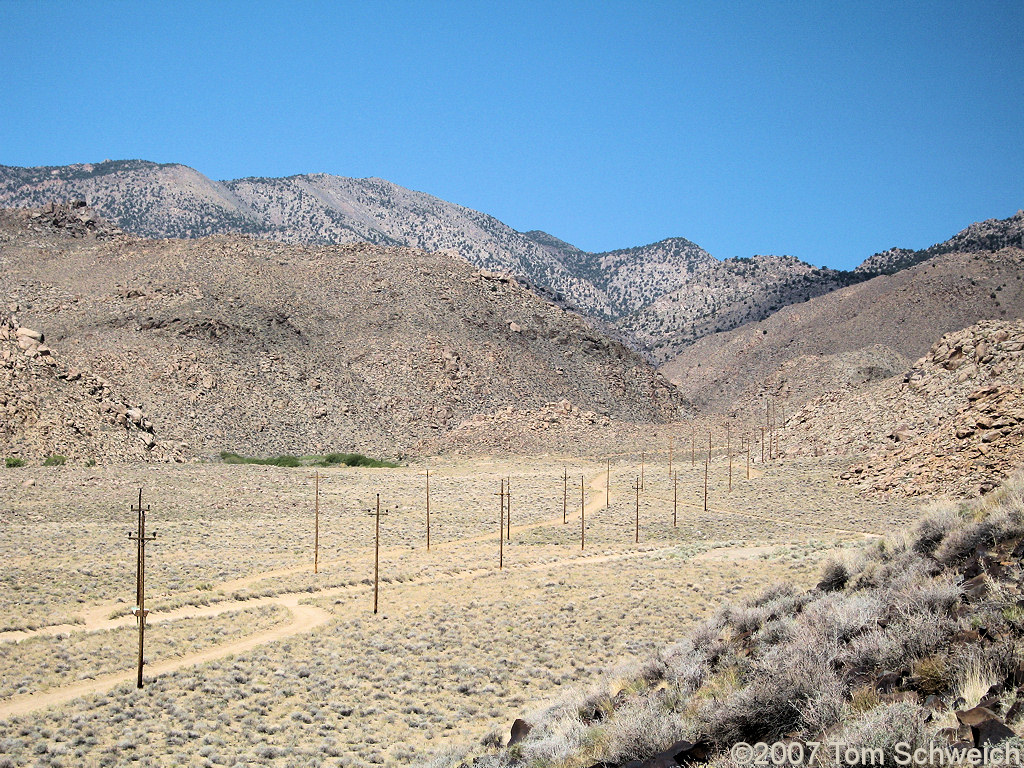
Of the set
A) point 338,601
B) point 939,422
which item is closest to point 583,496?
point 338,601

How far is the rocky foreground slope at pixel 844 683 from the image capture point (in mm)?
6746

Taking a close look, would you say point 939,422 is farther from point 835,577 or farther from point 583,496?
point 835,577

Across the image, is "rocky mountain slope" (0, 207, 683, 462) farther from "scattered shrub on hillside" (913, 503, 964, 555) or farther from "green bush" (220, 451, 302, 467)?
"scattered shrub on hillside" (913, 503, 964, 555)

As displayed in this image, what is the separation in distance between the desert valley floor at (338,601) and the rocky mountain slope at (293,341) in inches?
785

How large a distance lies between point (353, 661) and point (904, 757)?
15.1 meters

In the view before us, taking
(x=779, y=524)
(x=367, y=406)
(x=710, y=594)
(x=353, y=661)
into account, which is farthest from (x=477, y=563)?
(x=367, y=406)

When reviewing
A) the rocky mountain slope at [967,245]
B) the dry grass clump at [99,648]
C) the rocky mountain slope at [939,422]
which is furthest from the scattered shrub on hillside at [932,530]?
the rocky mountain slope at [967,245]

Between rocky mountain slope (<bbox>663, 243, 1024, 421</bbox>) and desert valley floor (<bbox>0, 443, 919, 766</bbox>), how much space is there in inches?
2145

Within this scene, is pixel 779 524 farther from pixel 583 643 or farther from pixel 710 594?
pixel 583 643

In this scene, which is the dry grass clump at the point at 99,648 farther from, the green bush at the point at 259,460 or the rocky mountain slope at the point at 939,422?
the green bush at the point at 259,460

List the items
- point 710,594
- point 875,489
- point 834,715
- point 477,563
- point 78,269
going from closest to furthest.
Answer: point 834,715 → point 710,594 → point 477,563 → point 875,489 → point 78,269

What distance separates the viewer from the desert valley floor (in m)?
15.6

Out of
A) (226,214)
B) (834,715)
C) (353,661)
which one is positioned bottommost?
(353,661)

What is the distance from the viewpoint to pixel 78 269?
8788cm
